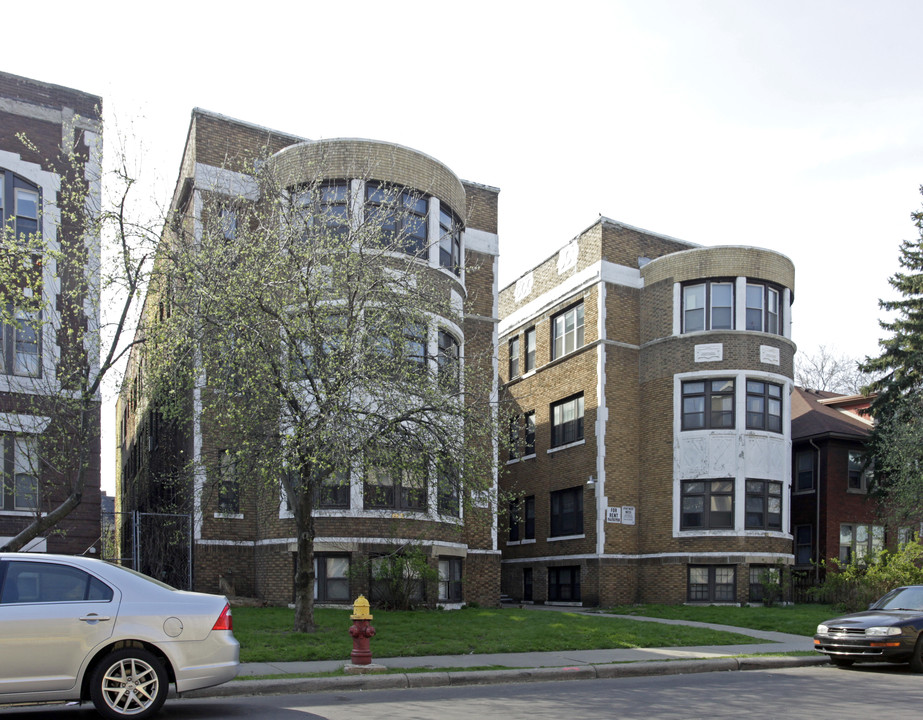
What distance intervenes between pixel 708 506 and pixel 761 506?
4.99 feet

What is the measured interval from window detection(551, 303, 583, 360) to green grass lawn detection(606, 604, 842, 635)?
8456 millimetres

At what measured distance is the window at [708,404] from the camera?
2653 cm

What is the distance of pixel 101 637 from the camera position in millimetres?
8188

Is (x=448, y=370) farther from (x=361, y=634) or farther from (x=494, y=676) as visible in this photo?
(x=494, y=676)

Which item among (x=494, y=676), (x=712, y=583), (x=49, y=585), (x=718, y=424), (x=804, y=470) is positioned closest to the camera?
(x=49, y=585)

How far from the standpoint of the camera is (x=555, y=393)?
30.3m

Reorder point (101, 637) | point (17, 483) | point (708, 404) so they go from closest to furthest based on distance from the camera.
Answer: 1. point (101, 637)
2. point (17, 483)
3. point (708, 404)

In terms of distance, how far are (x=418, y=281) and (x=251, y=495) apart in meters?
7.16

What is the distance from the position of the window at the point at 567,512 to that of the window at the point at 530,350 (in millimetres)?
4826

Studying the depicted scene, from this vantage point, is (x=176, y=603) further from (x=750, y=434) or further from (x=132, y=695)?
(x=750, y=434)

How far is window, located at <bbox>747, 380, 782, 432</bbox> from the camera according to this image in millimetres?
26594

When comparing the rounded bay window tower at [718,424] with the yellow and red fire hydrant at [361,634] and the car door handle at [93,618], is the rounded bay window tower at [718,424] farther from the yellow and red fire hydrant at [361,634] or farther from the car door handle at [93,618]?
the car door handle at [93,618]

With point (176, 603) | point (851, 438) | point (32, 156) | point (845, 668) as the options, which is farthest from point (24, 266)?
point (851, 438)

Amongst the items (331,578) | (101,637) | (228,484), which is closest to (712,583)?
(331,578)
